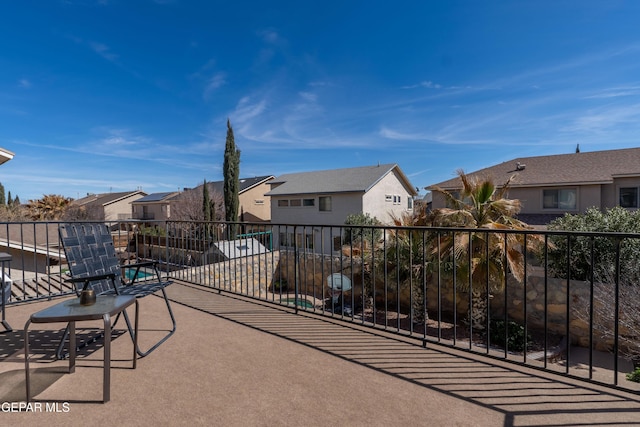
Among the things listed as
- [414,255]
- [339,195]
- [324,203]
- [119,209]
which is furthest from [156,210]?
[414,255]

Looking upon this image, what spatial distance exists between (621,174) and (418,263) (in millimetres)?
10685

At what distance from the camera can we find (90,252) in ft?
8.66

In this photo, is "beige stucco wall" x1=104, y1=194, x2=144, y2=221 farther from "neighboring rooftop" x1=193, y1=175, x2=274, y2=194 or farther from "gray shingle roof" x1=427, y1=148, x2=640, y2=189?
"gray shingle roof" x1=427, y1=148, x2=640, y2=189

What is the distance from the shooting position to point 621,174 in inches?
455

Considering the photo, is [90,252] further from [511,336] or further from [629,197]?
[629,197]

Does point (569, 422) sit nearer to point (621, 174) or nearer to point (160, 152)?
point (621, 174)

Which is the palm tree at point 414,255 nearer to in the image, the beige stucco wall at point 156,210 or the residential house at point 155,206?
the residential house at point 155,206

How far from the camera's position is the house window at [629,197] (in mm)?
11695

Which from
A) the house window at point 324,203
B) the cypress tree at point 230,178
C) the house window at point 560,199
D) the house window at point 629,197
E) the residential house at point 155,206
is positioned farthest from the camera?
the residential house at point 155,206

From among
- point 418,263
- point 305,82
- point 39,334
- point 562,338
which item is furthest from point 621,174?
point 39,334

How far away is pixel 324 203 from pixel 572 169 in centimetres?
1203

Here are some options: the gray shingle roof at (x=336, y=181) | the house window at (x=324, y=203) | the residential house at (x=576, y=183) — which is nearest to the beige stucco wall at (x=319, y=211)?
the house window at (x=324, y=203)

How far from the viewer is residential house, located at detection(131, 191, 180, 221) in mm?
30109

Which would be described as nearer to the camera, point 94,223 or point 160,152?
point 94,223
